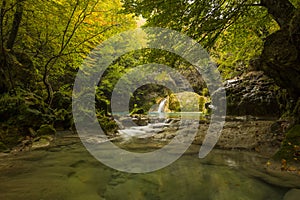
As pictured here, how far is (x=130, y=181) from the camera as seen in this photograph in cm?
299

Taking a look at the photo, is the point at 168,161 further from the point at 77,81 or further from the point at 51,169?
the point at 77,81

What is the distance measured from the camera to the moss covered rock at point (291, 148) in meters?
3.41

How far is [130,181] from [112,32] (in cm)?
642

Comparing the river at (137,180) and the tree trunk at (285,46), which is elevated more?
the tree trunk at (285,46)

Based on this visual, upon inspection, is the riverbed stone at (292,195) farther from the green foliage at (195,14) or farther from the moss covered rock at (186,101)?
the moss covered rock at (186,101)

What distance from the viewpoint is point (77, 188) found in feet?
8.68

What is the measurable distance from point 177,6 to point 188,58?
1.43m

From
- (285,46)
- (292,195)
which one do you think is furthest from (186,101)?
(292,195)

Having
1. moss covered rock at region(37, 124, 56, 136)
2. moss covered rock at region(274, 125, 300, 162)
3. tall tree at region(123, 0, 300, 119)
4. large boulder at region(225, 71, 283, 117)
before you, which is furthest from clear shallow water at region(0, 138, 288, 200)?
large boulder at region(225, 71, 283, 117)

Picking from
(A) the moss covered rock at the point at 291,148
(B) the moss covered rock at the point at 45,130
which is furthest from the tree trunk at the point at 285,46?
(B) the moss covered rock at the point at 45,130

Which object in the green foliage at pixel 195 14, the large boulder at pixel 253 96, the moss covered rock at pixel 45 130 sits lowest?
the moss covered rock at pixel 45 130

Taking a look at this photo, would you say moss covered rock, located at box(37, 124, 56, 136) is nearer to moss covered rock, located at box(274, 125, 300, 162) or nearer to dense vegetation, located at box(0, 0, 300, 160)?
dense vegetation, located at box(0, 0, 300, 160)

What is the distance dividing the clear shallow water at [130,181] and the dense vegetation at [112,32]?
2131 mm

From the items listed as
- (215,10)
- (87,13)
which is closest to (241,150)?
(215,10)
